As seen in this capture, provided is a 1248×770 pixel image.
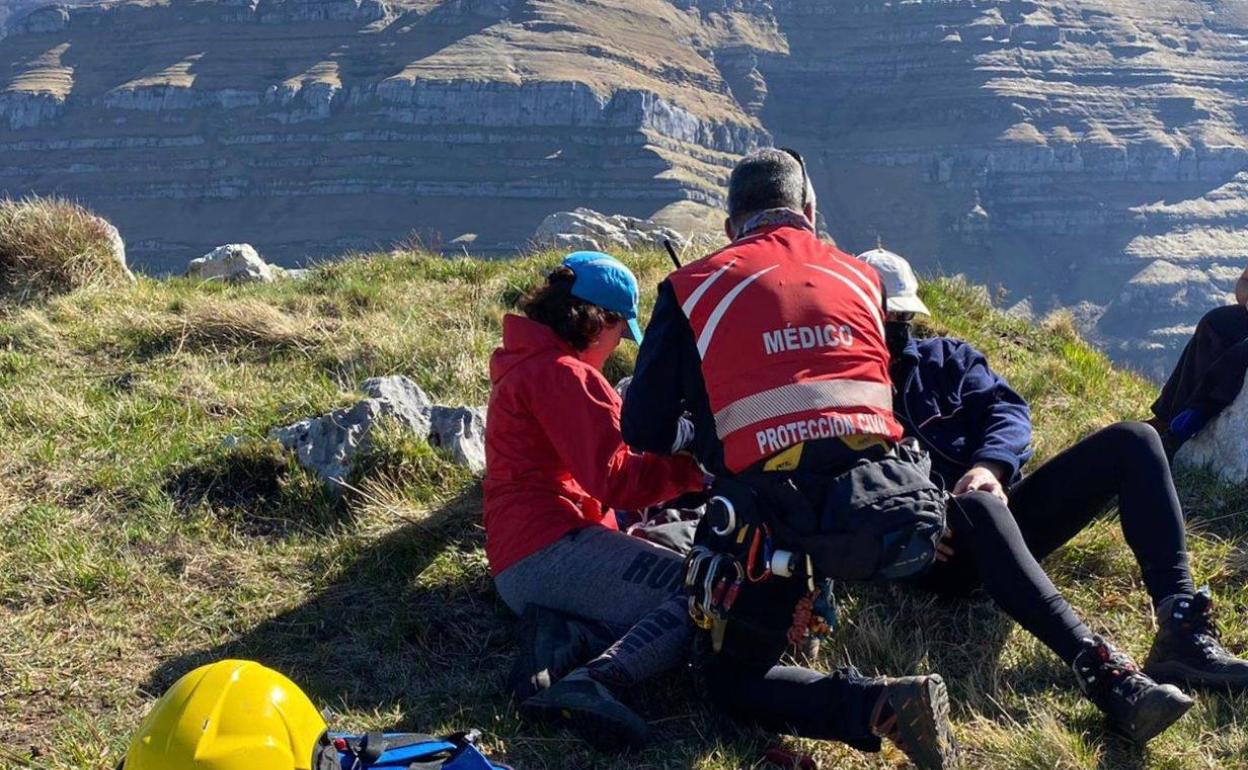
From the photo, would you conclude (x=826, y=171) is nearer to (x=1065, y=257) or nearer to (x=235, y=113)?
(x=1065, y=257)

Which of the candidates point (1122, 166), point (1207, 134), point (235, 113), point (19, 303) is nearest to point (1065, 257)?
point (1122, 166)

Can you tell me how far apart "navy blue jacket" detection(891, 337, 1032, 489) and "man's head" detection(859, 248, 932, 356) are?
62mm

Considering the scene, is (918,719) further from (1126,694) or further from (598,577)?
(598,577)

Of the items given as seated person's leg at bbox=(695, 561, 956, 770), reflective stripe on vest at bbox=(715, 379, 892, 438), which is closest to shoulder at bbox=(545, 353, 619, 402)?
reflective stripe on vest at bbox=(715, 379, 892, 438)

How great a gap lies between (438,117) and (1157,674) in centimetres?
13390

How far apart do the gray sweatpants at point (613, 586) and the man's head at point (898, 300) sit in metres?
1.35

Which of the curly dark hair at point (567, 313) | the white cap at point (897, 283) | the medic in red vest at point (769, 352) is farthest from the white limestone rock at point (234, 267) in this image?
the medic in red vest at point (769, 352)

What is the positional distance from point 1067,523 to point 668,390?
5.88 feet

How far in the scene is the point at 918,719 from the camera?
3521 mm

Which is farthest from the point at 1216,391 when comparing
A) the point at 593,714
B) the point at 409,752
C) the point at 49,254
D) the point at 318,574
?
the point at 49,254

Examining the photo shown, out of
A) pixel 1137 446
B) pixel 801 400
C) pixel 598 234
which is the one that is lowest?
pixel 598 234

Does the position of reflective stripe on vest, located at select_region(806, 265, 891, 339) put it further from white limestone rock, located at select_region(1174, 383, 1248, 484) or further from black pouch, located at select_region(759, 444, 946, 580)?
white limestone rock, located at select_region(1174, 383, 1248, 484)

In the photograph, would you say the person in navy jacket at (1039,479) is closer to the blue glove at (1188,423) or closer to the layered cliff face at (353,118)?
the blue glove at (1188,423)

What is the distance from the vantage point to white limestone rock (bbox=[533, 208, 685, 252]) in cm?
1179
